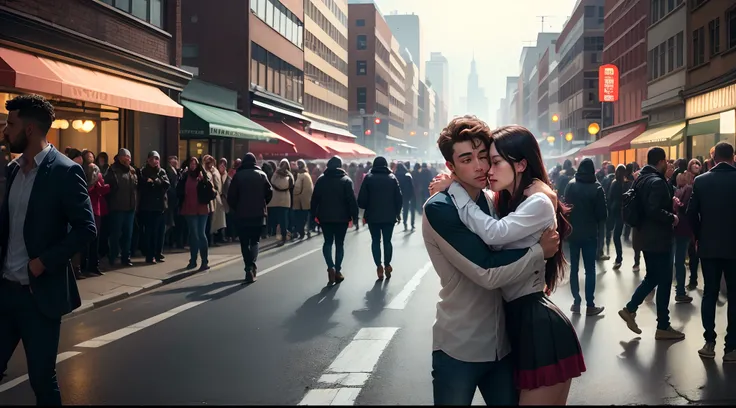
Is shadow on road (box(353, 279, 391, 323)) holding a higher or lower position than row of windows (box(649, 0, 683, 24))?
lower

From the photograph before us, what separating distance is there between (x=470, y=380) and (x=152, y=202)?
13377mm

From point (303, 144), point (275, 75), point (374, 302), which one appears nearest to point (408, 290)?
point (374, 302)

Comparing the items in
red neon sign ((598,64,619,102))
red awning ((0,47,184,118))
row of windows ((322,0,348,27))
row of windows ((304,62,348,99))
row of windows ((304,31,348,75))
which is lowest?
red awning ((0,47,184,118))

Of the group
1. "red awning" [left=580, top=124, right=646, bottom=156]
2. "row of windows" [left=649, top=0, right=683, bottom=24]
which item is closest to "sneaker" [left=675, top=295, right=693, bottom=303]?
"row of windows" [left=649, top=0, right=683, bottom=24]

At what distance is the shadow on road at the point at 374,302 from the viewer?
1020cm

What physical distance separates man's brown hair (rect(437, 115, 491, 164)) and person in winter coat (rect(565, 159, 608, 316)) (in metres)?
7.25

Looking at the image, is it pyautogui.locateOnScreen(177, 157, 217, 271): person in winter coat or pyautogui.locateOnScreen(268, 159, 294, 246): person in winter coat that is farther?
pyautogui.locateOnScreen(268, 159, 294, 246): person in winter coat

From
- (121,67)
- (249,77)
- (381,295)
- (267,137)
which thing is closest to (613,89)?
(249,77)

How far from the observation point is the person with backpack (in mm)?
8883

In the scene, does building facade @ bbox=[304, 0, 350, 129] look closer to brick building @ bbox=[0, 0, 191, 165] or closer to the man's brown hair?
brick building @ bbox=[0, 0, 191, 165]

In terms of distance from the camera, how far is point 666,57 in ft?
135

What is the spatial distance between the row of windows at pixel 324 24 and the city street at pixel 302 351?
201ft

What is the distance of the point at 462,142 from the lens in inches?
143

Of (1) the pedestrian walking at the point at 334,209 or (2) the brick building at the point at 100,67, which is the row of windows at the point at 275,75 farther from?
(1) the pedestrian walking at the point at 334,209
